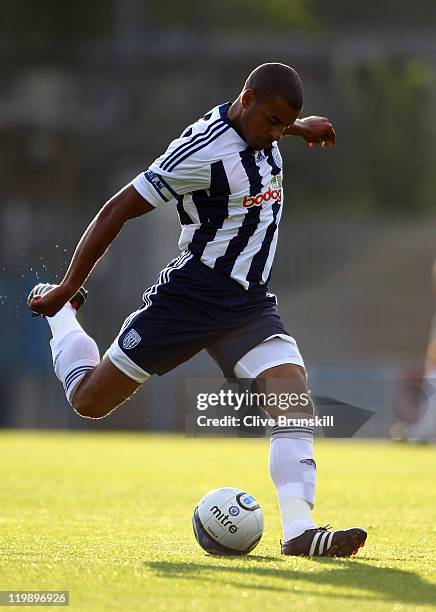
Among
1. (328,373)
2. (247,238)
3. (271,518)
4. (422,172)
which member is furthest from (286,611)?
(422,172)

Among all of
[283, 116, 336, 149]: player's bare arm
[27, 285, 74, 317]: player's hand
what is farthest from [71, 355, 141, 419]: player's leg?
[283, 116, 336, 149]: player's bare arm

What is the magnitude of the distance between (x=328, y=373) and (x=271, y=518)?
40.9ft

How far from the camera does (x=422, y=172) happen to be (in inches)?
1475

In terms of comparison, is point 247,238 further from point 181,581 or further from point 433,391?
A: point 433,391

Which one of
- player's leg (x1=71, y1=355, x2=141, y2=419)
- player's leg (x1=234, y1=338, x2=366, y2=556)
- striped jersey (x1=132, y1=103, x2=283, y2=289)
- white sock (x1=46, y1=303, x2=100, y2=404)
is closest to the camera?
player's leg (x1=234, y1=338, x2=366, y2=556)

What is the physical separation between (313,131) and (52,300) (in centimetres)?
164

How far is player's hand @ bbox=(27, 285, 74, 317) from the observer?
5.97 metres

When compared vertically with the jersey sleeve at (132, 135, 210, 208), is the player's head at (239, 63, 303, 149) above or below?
above

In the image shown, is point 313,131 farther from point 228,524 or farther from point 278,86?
point 228,524

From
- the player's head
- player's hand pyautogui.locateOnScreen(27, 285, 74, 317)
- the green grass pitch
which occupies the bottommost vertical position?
the green grass pitch

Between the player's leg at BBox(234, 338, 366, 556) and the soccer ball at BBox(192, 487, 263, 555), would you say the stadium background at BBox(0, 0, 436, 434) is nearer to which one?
the player's leg at BBox(234, 338, 366, 556)

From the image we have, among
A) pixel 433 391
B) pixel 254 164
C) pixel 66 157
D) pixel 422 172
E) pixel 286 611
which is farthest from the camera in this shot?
pixel 422 172

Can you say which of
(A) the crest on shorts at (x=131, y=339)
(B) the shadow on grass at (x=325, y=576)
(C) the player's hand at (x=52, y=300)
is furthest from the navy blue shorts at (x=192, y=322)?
(B) the shadow on grass at (x=325, y=576)

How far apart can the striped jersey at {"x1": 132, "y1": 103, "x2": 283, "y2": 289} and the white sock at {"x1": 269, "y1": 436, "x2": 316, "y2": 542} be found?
0.76 meters
